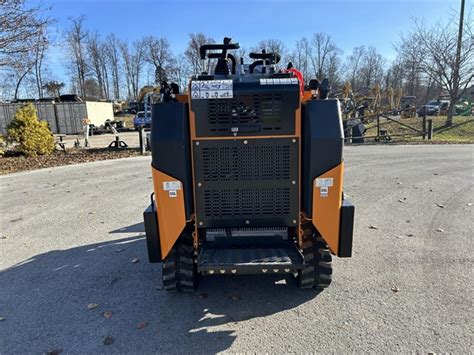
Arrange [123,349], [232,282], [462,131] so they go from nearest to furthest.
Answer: [123,349] → [232,282] → [462,131]

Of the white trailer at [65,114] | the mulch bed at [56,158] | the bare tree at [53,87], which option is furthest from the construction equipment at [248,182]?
the bare tree at [53,87]

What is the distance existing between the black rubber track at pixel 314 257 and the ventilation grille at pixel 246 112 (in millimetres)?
1085

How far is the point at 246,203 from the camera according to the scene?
3.25 meters

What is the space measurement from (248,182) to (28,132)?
12601 mm

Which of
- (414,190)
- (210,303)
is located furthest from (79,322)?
(414,190)

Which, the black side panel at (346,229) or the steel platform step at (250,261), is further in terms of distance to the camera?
the black side panel at (346,229)

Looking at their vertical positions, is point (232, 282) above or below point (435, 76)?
below

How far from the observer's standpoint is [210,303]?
3.28 metres

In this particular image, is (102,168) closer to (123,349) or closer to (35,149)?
(35,149)

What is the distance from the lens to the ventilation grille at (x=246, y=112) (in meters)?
3.00

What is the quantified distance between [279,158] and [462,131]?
75.1ft

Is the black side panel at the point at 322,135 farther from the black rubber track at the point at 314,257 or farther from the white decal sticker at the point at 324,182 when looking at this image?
the black rubber track at the point at 314,257

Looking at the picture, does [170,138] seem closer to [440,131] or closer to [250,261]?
[250,261]

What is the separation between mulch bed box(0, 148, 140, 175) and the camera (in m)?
11.7
